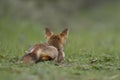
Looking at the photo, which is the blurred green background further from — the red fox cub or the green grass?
the red fox cub

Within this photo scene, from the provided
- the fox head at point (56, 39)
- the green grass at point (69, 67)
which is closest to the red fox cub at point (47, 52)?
the fox head at point (56, 39)

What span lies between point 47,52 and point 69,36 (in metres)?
10.5

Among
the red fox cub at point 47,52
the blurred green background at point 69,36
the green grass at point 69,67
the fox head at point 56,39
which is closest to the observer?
the green grass at point 69,67

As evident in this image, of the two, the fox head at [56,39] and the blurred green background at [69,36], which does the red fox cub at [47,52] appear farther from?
the blurred green background at [69,36]

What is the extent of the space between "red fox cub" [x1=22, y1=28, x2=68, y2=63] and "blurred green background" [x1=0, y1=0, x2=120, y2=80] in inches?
8.3

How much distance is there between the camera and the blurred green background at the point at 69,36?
10227mm

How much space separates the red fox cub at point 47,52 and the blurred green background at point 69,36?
0.21 meters

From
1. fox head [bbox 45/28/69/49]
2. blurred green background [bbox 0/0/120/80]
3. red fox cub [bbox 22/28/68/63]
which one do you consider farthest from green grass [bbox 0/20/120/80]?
fox head [bbox 45/28/69/49]

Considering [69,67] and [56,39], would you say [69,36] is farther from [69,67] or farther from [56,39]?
[69,67]

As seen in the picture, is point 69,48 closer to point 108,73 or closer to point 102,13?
point 108,73

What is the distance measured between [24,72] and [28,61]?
3.49ft

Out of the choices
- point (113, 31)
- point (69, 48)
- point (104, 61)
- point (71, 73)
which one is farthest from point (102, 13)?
point (71, 73)

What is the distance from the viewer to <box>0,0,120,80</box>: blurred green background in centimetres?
1023

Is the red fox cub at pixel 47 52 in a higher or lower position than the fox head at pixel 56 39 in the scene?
lower
